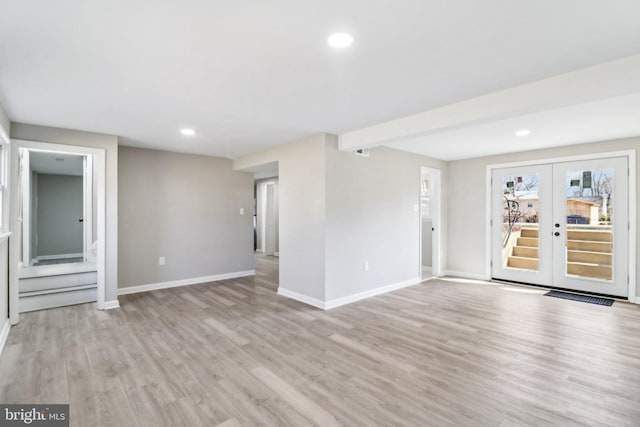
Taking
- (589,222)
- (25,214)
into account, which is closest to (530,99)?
(589,222)

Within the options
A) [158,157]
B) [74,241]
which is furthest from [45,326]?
[74,241]

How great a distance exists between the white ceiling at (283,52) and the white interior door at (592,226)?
335 cm

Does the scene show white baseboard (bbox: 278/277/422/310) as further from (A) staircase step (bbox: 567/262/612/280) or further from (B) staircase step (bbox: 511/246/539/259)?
(A) staircase step (bbox: 567/262/612/280)

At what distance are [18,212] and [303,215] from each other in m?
3.36

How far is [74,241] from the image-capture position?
27.1 feet

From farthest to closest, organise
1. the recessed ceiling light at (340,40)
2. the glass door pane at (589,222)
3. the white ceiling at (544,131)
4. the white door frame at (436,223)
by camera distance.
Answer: the white door frame at (436,223), the glass door pane at (589,222), the white ceiling at (544,131), the recessed ceiling light at (340,40)

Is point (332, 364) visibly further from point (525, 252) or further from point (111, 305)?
point (525, 252)

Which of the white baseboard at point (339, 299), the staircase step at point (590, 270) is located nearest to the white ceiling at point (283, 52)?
the white baseboard at point (339, 299)

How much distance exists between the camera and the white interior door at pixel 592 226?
14.8ft

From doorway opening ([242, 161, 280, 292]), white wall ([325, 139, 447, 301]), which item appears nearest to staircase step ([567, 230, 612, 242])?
white wall ([325, 139, 447, 301])

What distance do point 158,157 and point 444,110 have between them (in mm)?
4429

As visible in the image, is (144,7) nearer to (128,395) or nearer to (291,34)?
(291,34)

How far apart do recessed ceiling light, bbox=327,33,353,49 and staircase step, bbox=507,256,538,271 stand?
17.0 feet

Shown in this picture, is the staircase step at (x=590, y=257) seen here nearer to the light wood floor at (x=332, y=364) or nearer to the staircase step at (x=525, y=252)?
the staircase step at (x=525, y=252)
